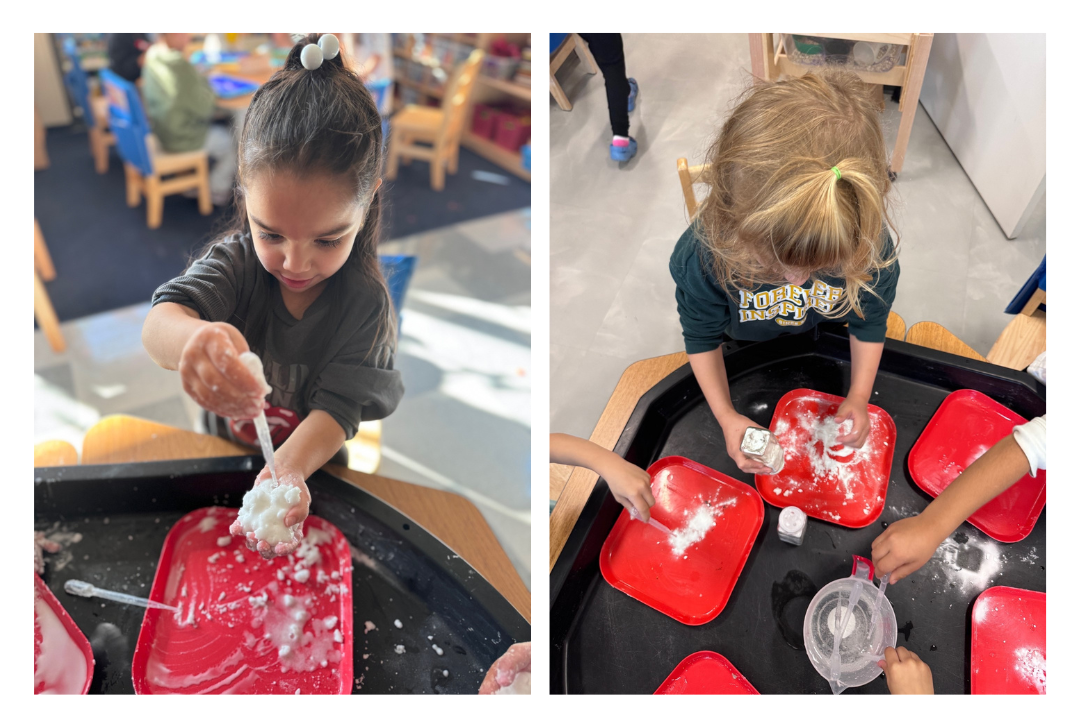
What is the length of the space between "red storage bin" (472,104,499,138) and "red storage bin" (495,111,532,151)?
0.03 meters

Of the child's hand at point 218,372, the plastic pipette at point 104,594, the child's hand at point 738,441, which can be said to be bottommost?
the plastic pipette at point 104,594

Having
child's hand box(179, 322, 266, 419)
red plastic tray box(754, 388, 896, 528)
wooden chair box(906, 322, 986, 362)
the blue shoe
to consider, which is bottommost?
red plastic tray box(754, 388, 896, 528)

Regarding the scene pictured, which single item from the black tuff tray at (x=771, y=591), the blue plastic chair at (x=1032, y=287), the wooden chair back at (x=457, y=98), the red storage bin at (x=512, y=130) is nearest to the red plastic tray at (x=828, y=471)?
the black tuff tray at (x=771, y=591)

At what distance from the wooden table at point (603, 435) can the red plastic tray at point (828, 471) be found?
0.24m

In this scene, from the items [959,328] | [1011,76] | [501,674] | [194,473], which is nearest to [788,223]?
[501,674]

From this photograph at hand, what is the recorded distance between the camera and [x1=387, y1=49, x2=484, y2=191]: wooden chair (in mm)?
2588

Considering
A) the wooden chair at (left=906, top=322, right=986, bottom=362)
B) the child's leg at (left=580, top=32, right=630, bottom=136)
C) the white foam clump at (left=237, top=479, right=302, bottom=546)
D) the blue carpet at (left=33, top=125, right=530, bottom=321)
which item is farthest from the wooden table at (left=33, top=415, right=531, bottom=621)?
the child's leg at (left=580, top=32, right=630, bottom=136)

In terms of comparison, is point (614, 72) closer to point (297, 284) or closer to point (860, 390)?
point (860, 390)

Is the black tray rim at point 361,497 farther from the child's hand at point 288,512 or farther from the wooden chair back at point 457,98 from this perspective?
the wooden chair back at point 457,98

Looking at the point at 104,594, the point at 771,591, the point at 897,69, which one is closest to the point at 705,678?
the point at 771,591

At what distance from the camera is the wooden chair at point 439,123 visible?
8.49ft

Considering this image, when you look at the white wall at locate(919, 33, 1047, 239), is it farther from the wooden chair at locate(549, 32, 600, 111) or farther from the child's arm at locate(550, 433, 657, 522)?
the child's arm at locate(550, 433, 657, 522)
